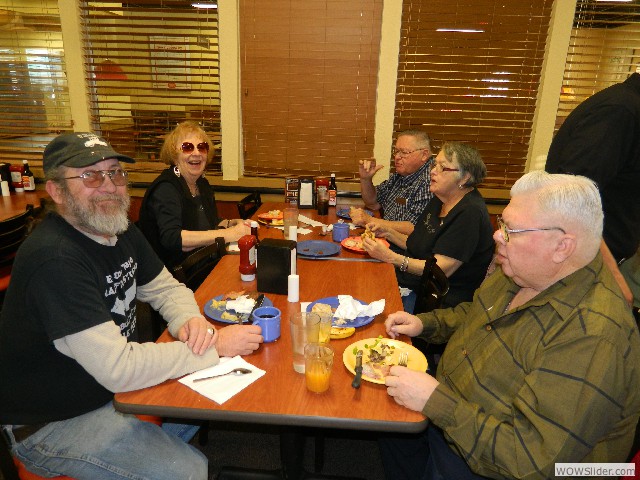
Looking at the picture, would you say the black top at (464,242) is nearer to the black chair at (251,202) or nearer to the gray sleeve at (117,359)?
the gray sleeve at (117,359)

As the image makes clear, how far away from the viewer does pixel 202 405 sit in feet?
4.02

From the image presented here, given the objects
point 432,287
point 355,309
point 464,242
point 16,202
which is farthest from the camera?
point 16,202

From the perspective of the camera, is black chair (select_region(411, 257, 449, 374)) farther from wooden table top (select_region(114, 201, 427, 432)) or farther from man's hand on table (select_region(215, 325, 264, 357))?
man's hand on table (select_region(215, 325, 264, 357))

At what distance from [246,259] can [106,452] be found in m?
0.96

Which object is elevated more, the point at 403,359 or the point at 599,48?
the point at 599,48

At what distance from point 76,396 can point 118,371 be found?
0.27m

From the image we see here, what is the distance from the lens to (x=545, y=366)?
3.80 ft

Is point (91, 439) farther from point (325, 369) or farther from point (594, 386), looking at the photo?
point (594, 386)

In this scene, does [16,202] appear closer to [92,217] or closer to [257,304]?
[92,217]

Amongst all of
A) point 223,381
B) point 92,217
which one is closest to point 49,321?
point 92,217

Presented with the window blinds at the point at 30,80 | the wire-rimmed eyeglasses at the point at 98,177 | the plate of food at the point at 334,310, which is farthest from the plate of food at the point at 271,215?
the window blinds at the point at 30,80

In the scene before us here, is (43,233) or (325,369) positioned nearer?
(325,369)

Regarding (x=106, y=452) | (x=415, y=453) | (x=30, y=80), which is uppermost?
(x=30, y=80)

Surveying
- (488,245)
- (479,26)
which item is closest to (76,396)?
(488,245)
